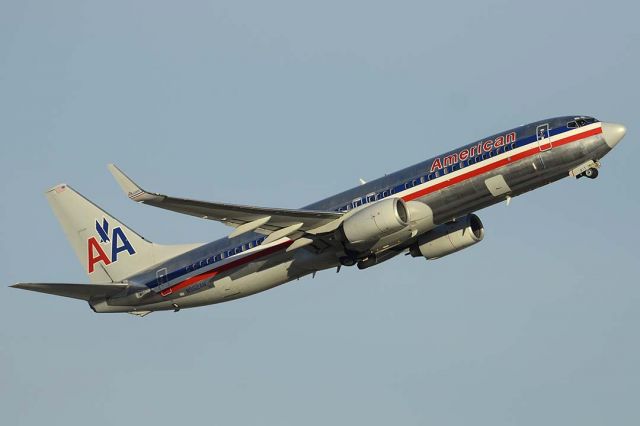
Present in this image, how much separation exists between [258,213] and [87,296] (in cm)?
1290

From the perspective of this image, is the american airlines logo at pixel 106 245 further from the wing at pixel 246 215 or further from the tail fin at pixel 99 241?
the wing at pixel 246 215

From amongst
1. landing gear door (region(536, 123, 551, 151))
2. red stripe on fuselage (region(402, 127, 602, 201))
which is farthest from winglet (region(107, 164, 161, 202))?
landing gear door (region(536, 123, 551, 151))

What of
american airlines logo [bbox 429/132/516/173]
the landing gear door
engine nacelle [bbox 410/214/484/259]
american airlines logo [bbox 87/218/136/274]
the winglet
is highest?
american airlines logo [bbox 87/218/136/274]

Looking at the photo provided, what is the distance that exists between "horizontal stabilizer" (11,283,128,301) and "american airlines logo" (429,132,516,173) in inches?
707

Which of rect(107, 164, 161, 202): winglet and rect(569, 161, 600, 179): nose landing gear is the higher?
rect(107, 164, 161, 202): winglet

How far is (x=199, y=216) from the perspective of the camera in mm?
52188

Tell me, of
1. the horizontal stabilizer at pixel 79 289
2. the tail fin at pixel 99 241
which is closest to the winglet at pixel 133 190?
the horizontal stabilizer at pixel 79 289

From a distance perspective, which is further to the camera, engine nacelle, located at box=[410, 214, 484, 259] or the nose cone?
engine nacelle, located at box=[410, 214, 484, 259]

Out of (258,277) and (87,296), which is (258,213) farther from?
(87,296)

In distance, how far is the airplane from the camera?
52.9 m

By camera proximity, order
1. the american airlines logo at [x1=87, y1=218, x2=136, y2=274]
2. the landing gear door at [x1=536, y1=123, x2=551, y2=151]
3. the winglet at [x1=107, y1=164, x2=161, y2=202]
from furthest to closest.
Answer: the american airlines logo at [x1=87, y1=218, x2=136, y2=274], the landing gear door at [x1=536, y1=123, x2=551, y2=151], the winglet at [x1=107, y1=164, x2=161, y2=202]

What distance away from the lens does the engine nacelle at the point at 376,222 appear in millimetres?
52531

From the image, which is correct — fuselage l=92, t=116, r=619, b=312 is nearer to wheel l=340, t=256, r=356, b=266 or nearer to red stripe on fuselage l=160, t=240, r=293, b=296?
red stripe on fuselage l=160, t=240, r=293, b=296

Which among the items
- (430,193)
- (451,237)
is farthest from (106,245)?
(430,193)
